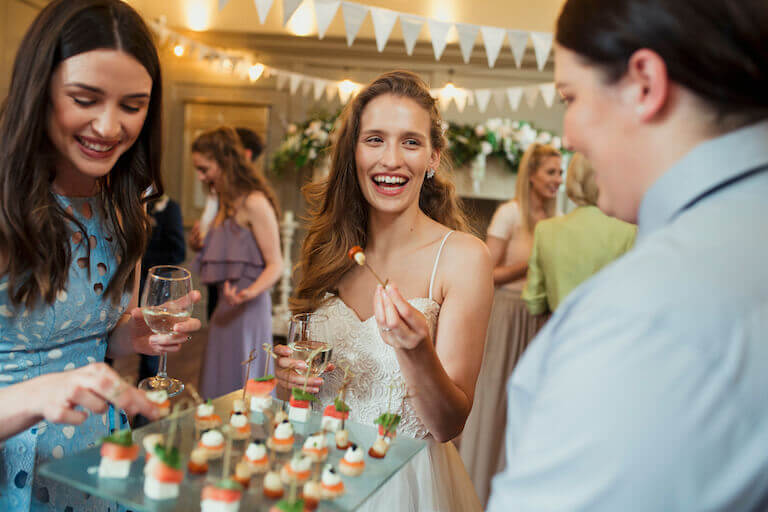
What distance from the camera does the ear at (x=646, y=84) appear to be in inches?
27.1

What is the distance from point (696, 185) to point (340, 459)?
0.71 metres

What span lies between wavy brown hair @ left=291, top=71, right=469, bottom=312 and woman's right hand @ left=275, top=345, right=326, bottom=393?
0.32 metres

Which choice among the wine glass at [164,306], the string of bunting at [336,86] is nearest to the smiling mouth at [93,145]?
the wine glass at [164,306]

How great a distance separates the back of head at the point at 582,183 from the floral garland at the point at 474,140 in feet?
9.94

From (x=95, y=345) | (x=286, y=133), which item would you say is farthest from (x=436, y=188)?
(x=286, y=133)

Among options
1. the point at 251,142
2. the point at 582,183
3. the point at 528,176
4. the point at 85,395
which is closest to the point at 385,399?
the point at 85,395

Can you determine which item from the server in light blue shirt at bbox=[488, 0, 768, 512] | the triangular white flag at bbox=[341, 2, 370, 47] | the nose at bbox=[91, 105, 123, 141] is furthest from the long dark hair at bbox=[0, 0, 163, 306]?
the triangular white flag at bbox=[341, 2, 370, 47]

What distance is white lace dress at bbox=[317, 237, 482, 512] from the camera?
4.89 feet

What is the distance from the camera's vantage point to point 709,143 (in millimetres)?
693

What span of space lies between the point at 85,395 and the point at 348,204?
3.61ft

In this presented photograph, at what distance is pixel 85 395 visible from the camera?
2.94 ft

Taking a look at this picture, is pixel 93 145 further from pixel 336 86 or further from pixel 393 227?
pixel 336 86

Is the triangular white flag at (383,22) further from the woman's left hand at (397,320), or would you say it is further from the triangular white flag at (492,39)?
the woman's left hand at (397,320)

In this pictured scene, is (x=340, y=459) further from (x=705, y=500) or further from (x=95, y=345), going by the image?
(x=95, y=345)
